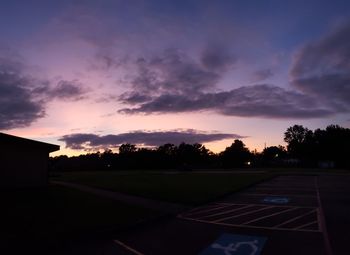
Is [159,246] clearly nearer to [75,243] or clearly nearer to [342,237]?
[75,243]

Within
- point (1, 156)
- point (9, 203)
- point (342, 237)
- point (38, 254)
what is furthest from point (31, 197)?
point (342, 237)

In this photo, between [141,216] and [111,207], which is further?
[111,207]

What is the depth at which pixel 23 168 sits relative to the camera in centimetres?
2177

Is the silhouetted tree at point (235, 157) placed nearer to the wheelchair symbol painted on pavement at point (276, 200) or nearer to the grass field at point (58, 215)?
the wheelchair symbol painted on pavement at point (276, 200)

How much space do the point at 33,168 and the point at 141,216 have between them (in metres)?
11.0

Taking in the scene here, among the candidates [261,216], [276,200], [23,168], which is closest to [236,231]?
[261,216]

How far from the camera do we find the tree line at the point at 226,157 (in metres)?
83.0

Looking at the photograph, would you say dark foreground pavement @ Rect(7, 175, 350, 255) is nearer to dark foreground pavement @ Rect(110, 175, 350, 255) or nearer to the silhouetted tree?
dark foreground pavement @ Rect(110, 175, 350, 255)

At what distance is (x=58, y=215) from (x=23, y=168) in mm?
9351

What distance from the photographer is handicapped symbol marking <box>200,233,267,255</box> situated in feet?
29.2

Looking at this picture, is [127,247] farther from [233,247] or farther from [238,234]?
[238,234]

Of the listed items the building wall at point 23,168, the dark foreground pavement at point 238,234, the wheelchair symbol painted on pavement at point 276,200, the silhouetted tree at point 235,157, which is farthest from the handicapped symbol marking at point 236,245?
the silhouetted tree at point 235,157

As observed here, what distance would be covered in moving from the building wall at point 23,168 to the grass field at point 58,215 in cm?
234

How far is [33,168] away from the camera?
73.7 feet
